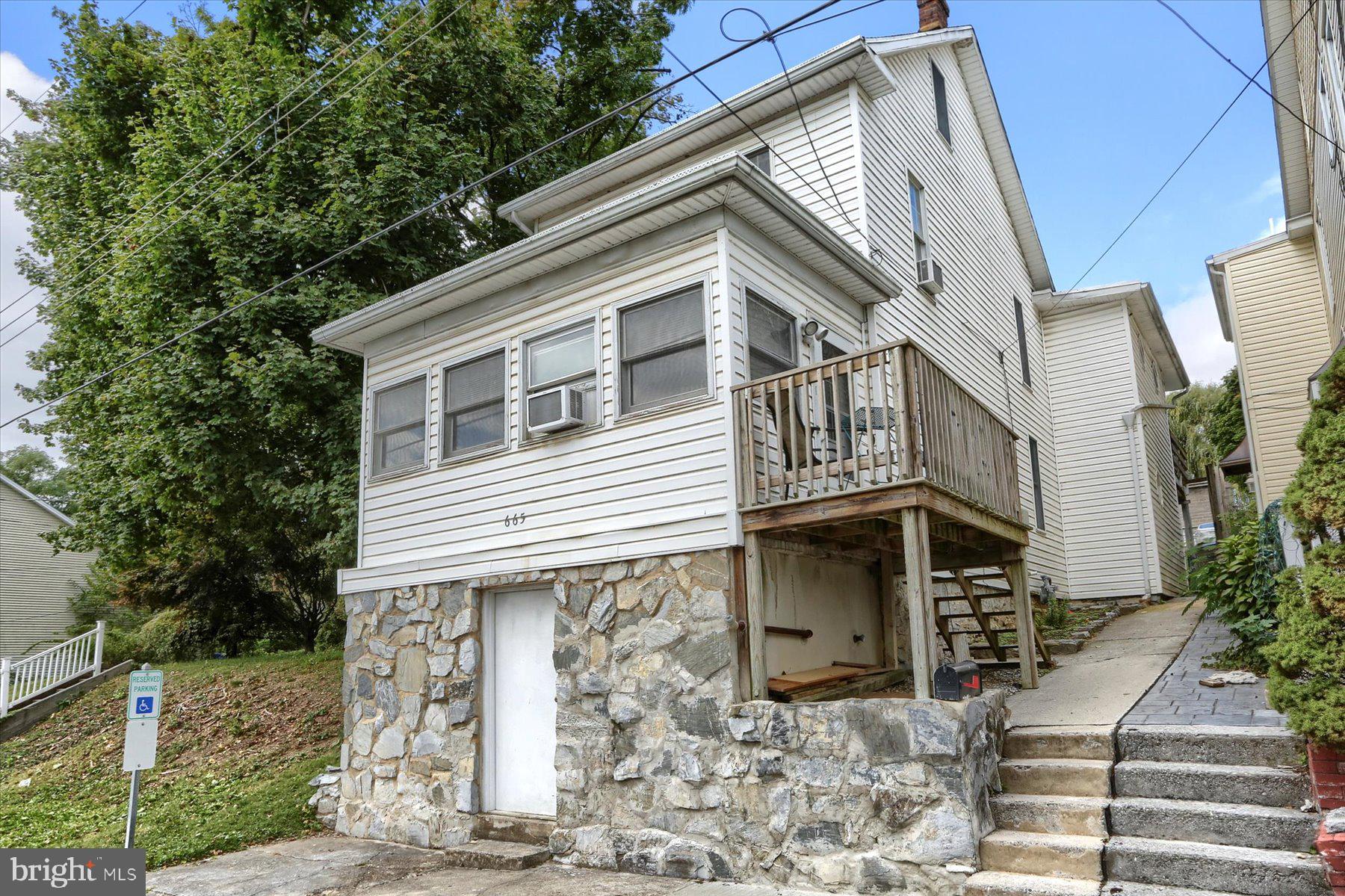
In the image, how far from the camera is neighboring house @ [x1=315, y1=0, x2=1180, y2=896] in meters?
6.34

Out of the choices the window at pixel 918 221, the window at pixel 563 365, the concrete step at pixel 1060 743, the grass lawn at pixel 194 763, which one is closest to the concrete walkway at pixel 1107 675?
the concrete step at pixel 1060 743

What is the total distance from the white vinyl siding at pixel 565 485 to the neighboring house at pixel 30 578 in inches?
843

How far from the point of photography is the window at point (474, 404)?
9.00 metres

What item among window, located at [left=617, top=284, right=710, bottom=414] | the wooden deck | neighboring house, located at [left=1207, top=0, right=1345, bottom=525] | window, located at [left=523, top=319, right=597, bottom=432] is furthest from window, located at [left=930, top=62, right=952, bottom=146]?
window, located at [left=523, top=319, right=597, bottom=432]

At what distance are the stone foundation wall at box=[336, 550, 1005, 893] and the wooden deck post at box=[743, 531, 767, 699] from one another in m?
0.15

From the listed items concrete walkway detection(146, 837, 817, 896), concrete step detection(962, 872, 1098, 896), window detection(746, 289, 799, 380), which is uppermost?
window detection(746, 289, 799, 380)

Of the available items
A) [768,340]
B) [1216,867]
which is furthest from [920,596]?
[768,340]

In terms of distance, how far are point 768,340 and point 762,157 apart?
14.6ft

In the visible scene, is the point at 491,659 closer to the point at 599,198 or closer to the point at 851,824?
the point at 851,824

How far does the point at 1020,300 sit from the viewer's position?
1648cm

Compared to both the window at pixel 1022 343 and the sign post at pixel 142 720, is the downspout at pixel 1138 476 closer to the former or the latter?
the window at pixel 1022 343

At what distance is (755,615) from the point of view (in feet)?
22.3

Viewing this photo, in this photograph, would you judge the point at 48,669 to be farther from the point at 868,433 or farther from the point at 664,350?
the point at 868,433

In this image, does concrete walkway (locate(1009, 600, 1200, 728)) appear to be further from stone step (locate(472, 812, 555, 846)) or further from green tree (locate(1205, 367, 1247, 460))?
green tree (locate(1205, 367, 1247, 460))
